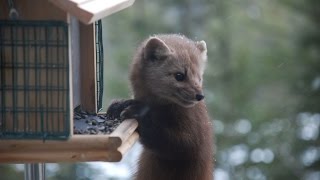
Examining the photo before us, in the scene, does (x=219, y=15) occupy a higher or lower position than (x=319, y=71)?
higher

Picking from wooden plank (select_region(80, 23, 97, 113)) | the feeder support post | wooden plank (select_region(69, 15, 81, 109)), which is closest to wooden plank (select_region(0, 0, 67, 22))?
the feeder support post

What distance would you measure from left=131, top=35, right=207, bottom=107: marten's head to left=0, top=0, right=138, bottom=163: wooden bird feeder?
71cm

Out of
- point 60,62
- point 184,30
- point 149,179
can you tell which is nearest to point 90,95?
point 149,179

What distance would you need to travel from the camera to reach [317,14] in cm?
826

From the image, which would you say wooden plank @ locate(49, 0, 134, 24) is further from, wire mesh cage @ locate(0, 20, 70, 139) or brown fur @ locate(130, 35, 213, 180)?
brown fur @ locate(130, 35, 213, 180)

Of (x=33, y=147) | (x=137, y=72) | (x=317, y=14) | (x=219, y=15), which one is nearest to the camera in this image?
(x=33, y=147)

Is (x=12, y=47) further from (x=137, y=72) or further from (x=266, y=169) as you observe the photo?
(x=266, y=169)

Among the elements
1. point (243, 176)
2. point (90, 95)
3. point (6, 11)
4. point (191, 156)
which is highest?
point (6, 11)

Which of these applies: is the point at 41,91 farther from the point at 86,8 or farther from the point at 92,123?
the point at 92,123

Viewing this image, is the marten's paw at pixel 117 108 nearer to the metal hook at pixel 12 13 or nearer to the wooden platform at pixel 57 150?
the wooden platform at pixel 57 150

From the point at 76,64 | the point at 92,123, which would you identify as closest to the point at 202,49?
the point at 76,64

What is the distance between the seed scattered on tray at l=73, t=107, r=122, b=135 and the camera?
14.7 ft

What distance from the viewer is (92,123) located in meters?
4.77

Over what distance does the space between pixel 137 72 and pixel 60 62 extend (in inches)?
47.7
